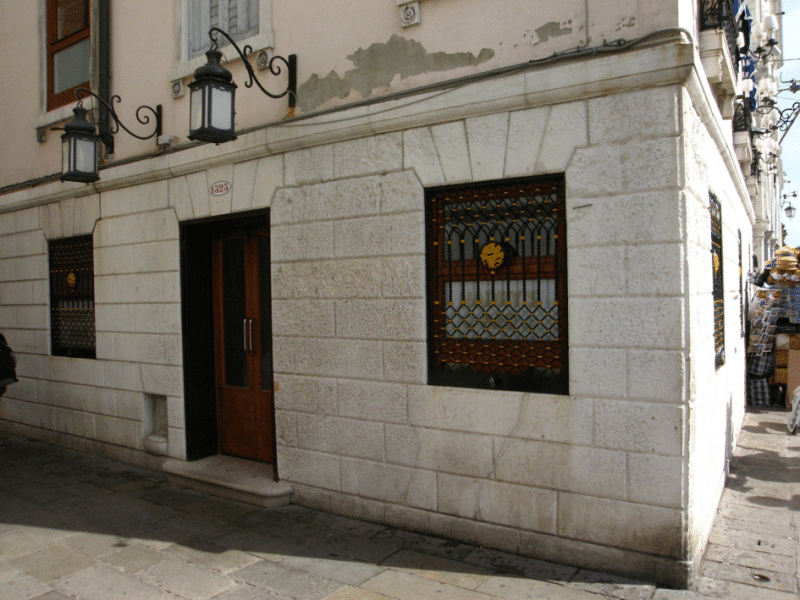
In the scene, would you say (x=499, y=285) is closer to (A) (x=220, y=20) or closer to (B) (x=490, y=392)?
(B) (x=490, y=392)

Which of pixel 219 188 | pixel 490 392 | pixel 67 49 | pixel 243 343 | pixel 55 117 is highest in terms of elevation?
pixel 67 49

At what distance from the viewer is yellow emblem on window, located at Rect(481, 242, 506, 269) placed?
14.3 ft

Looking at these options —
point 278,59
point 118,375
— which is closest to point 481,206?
point 278,59

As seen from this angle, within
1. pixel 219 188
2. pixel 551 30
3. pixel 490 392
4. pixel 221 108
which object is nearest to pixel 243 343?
pixel 219 188

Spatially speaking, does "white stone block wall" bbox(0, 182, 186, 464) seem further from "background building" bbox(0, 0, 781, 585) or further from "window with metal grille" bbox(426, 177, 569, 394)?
"window with metal grille" bbox(426, 177, 569, 394)

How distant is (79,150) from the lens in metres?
6.30

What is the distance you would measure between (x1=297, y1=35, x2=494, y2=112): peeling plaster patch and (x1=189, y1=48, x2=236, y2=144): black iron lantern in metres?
0.73

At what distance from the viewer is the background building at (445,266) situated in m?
3.77

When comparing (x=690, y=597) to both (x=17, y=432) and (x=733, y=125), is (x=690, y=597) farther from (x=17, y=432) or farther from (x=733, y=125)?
(x=17, y=432)

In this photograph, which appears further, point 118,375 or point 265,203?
point 118,375

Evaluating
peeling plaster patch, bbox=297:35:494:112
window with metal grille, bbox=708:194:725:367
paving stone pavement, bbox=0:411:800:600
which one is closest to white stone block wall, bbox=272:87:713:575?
paving stone pavement, bbox=0:411:800:600

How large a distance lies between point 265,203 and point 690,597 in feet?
14.3

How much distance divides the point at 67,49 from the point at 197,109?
428 centimetres

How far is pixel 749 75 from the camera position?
9.02 meters
